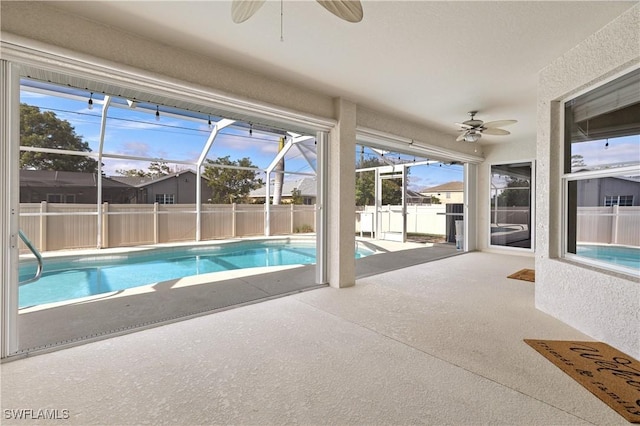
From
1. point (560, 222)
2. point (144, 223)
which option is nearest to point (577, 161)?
point (560, 222)

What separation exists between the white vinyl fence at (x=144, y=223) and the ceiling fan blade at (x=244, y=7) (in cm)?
743

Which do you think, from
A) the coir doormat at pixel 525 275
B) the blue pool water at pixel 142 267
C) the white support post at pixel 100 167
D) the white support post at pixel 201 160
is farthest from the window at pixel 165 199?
the coir doormat at pixel 525 275

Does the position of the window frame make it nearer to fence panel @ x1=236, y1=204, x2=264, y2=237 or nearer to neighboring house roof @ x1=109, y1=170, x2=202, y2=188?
fence panel @ x1=236, y1=204, x2=264, y2=237

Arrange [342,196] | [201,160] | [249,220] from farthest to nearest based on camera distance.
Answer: [249,220]
[201,160]
[342,196]

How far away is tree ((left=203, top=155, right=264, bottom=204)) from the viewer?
33.0ft

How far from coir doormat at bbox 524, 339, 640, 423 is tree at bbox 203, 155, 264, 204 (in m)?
9.30

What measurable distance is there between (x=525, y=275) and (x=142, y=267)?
23.0 ft

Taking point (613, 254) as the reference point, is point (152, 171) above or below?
above

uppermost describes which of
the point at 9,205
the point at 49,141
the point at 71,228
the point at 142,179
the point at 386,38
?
the point at 49,141

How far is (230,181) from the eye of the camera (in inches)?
410

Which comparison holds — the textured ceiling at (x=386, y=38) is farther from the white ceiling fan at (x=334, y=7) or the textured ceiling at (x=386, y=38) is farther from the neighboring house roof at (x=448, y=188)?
the neighboring house roof at (x=448, y=188)

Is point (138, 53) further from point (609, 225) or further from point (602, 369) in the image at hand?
point (609, 225)

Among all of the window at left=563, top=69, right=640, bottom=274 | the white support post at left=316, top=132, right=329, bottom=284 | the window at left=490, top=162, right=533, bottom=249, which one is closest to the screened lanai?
the white support post at left=316, top=132, right=329, bottom=284

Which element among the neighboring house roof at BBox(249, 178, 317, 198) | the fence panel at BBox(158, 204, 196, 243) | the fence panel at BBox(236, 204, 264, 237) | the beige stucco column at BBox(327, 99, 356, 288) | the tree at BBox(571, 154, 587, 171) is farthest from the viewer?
the neighboring house roof at BBox(249, 178, 317, 198)
